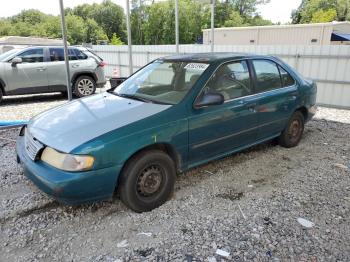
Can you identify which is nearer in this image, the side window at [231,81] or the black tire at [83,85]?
the side window at [231,81]

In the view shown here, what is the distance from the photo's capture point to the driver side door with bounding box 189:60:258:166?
354cm

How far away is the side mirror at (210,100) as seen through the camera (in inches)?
135

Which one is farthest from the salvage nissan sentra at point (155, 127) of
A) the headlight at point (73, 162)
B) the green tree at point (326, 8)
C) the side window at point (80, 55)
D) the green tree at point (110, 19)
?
the green tree at point (110, 19)

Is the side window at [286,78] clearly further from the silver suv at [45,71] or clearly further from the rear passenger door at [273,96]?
the silver suv at [45,71]

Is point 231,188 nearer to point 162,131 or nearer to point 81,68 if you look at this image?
point 162,131

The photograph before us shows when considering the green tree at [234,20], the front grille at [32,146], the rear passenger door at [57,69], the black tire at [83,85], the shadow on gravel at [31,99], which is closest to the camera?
the front grille at [32,146]

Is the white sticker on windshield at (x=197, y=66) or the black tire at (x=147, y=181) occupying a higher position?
the white sticker on windshield at (x=197, y=66)

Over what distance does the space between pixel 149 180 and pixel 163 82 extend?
1.40 metres

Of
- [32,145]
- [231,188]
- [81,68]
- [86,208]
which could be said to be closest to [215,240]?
[231,188]

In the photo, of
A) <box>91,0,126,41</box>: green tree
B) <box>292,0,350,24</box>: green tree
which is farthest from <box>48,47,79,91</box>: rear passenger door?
<box>91,0,126,41</box>: green tree

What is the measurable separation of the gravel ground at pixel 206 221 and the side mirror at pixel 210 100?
3.42 feet

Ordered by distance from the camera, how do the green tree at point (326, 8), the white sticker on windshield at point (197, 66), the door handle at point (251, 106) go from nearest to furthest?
1. the white sticker on windshield at point (197, 66)
2. the door handle at point (251, 106)
3. the green tree at point (326, 8)

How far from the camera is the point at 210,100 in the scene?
3.45 meters

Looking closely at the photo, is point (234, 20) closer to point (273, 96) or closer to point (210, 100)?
point (273, 96)
